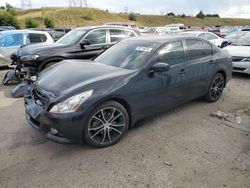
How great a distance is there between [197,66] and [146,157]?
2.33m

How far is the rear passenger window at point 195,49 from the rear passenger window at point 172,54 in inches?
9.8

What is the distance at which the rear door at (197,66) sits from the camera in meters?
4.77

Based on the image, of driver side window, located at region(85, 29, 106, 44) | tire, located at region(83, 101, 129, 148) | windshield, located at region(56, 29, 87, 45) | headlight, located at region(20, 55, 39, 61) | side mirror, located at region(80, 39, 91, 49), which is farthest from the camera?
driver side window, located at region(85, 29, 106, 44)

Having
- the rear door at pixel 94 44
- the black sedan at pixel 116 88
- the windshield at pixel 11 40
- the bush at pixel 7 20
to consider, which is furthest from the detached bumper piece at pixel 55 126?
the bush at pixel 7 20

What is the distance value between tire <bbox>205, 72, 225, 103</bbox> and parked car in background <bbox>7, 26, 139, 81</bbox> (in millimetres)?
2823

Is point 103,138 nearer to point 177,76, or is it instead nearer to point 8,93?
point 177,76

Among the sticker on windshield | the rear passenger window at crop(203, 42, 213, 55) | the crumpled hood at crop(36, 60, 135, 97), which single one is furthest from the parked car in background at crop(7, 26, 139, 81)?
the rear passenger window at crop(203, 42, 213, 55)

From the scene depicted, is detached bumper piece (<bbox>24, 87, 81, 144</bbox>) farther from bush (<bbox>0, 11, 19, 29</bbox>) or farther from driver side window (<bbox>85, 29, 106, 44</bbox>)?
bush (<bbox>0, 11, 19, 29</bbox>)

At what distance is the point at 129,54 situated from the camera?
437 cm

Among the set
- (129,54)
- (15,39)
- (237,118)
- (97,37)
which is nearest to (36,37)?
(15,39)

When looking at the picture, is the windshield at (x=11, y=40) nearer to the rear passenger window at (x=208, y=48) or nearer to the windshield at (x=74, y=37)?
the windshield at (x=74, y=37)

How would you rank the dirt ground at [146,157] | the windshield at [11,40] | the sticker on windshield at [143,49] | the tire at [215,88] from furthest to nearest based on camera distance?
the windshield at [11,40], the tire at [215,88], the sticker on windshield at [143,49], the dirt ground at [146,157]

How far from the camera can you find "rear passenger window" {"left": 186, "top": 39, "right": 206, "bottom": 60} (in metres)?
4.82

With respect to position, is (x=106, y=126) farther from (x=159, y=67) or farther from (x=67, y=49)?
(x=67, y=49)
